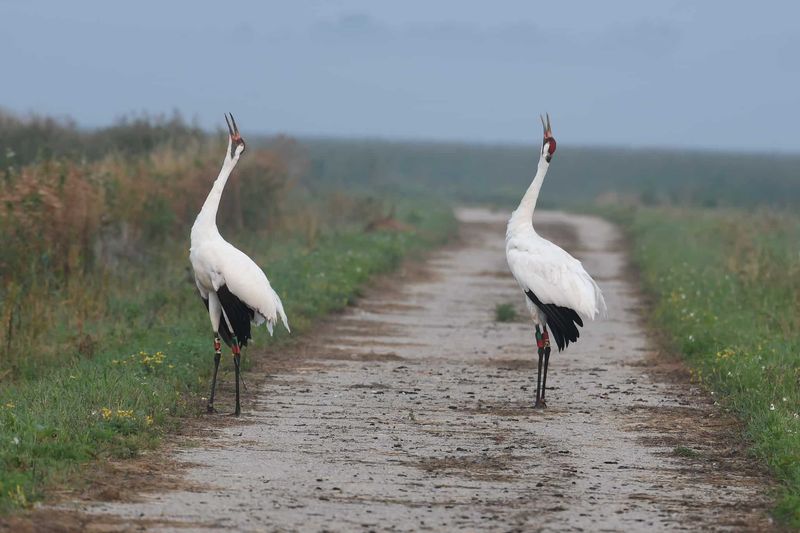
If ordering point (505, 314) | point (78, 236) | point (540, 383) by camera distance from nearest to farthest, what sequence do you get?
point (540, 383) < point (505, 314) < point (78, 236)

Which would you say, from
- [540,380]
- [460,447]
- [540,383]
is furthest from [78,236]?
[460,447]

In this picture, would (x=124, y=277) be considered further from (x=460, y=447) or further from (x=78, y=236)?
(x=460, y=447)

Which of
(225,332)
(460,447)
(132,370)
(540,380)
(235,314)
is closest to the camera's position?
(460,447)

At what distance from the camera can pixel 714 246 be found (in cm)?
2673

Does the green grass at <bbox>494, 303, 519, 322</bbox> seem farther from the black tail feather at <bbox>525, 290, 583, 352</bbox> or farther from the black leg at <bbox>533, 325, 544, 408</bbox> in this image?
the black tail feather at <bbox>525, 290, 583, 352</bbox>

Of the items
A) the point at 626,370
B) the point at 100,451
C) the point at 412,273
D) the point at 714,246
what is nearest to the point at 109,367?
the point at 100,451

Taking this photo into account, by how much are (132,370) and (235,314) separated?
3.73 feet

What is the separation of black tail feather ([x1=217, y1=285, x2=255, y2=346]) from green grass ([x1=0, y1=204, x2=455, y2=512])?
0.61 meters

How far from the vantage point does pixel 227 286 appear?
34.7 ft

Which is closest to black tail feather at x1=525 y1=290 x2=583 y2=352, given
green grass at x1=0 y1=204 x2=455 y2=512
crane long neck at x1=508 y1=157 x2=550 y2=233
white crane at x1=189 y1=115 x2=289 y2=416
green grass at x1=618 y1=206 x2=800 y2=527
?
crane long neck at x1=508 y1=157 x2=550 y2=233

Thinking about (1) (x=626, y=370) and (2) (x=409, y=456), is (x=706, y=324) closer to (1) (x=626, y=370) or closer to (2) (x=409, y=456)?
(1) (x=626, y=370)

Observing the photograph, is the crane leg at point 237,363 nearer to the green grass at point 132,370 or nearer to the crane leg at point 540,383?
the green grass at point 132,370

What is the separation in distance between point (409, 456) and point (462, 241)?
22508 millimetres

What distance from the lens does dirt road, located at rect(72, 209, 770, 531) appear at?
7.40 metres
